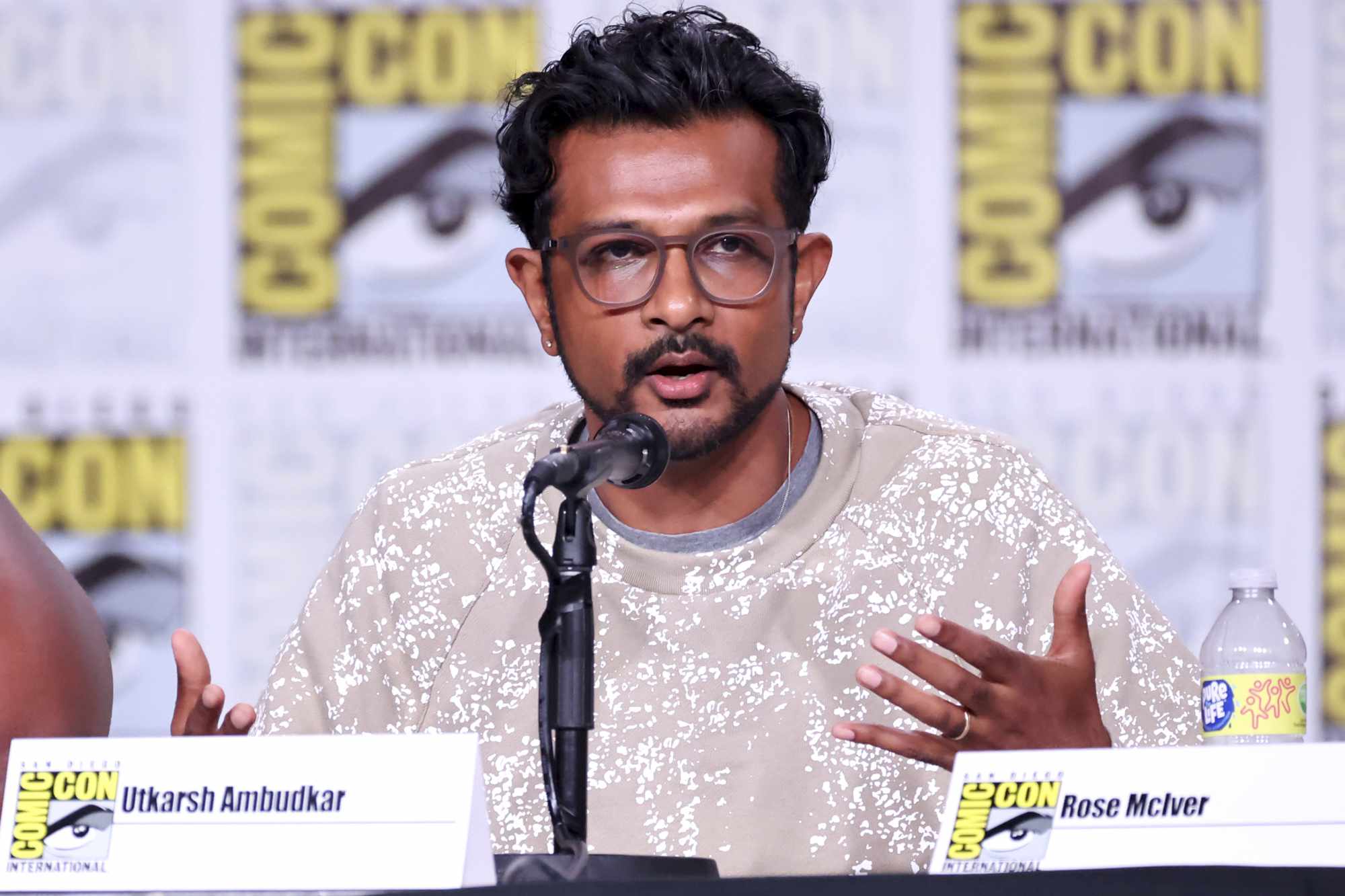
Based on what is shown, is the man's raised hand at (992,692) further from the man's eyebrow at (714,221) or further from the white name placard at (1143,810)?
the man's eyebrow at (714,221)

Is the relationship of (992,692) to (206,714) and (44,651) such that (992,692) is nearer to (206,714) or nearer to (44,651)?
(206,714)

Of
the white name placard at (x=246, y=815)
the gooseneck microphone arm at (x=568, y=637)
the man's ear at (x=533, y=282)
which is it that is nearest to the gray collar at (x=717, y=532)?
the man's ear at (x=533, y=282)

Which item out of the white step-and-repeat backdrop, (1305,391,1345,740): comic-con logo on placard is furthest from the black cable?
(1305,391,1345,740): comic-con logo on placard

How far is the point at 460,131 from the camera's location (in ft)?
10.5

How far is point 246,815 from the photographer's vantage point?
109 centimetres

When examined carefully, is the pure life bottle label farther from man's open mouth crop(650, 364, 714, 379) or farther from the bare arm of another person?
the bare arm of another person

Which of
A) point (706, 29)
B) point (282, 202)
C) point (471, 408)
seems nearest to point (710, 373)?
point (706, 29)

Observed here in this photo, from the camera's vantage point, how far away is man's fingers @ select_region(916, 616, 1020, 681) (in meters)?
1.25

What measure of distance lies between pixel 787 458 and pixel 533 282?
374 mm

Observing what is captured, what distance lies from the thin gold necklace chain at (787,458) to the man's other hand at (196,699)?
0.68 metres

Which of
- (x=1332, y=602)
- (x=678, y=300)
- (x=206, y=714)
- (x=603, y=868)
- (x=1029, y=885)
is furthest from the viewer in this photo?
(x=1332, y=602)

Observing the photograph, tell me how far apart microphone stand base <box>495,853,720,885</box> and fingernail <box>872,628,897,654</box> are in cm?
20

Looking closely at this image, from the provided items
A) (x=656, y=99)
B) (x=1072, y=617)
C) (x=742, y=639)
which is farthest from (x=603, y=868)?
(x=656, y=99)

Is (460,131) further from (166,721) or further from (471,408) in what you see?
(166,721)
